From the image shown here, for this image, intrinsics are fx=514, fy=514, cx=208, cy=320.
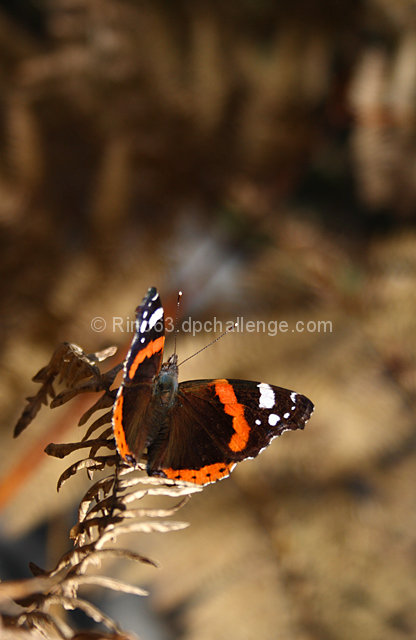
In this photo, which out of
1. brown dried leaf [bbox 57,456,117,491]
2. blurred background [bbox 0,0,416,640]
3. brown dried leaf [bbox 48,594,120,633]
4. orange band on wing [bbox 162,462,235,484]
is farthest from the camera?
blurred background [bbox 0,0,416,640]

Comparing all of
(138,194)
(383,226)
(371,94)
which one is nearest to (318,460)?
(383,226)

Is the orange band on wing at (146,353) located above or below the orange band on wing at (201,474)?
above

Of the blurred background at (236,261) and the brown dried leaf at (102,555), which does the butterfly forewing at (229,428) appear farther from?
the blurred background at (236,261)

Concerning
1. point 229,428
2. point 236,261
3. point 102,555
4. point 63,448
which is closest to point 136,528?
point 102,555

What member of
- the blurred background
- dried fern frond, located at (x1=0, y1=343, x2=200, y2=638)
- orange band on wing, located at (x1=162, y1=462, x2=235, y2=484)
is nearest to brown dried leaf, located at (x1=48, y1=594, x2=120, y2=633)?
dried fern frond, located at (x1=0, y1=343, x2=200, y2=638)

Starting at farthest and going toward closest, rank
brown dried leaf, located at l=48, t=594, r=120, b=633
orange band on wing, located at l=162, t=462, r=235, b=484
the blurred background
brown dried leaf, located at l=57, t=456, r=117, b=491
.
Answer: the blurred background < orange band on wing, located at l=162, t=462, r=235, b=484 < brown dried leaf, located at l=57, t=456, r=117, b=491 < brown dried leaf, located at l=48, t=594, r=120, b=633

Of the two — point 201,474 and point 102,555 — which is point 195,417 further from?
point 102,555

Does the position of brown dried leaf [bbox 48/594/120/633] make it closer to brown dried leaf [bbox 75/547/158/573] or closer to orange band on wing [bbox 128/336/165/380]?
brown dried leaf [bbox 75/547/158/573]

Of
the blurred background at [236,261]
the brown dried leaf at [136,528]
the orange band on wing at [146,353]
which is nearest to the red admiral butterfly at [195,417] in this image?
the orange band on wing at [146,353]
